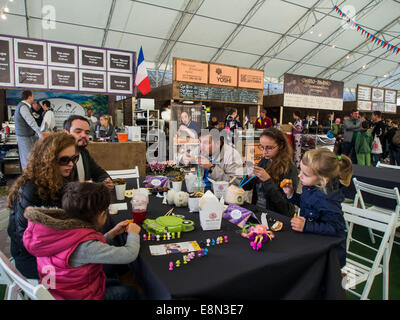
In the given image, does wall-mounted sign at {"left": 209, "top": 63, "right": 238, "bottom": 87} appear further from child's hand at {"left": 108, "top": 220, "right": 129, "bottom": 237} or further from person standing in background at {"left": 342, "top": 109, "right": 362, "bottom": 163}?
child's hand at {"left": 108, "top": 220, "right": 129, "bottom": 237}

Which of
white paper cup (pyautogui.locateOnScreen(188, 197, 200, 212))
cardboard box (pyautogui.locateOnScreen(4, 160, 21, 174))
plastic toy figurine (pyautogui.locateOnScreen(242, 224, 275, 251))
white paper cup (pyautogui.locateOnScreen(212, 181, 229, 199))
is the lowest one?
cardboard box (pyautogui.locateOnScreen(4, 160, 21, 174))

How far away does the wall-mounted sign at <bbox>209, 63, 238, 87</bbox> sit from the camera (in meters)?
8.28

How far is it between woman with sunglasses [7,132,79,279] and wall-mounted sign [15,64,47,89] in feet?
15.4

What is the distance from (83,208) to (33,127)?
4.60 metres

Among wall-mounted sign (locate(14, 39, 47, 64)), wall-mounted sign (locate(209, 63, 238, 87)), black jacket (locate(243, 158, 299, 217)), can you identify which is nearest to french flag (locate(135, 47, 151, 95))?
wall-mounted sign (locate(14, 39, 47, 64))

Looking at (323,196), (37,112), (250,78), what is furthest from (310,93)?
(323,196)

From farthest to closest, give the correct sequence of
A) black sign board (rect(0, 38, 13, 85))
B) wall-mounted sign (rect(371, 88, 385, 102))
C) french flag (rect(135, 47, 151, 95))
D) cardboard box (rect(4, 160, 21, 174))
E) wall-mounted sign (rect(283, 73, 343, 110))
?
wall-mounted sign (rect(371, 88, 385, 102))
wall-mounted sign (rect(283, 73, 343, 110))
cardboard box (rect(4, 160, 21, 174))
french flag (rect(135, 47, 151, 95))
black sign board (rect(0, 38, 13, 85))

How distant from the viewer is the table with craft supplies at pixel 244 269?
1.08m

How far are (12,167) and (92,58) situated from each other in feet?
10.5

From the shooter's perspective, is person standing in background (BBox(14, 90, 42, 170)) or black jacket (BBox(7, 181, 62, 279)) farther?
person standing in background (BBox(14, 90, 42, 170))

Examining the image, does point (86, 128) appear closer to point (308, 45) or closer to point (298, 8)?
point (298, 8)

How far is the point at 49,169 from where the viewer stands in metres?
1.58

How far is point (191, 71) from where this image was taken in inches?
313

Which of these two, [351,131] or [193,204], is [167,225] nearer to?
[193,204]
